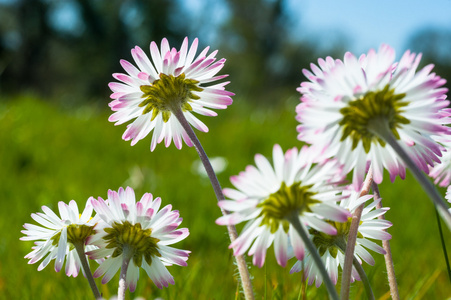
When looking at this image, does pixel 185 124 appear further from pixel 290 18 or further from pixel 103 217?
pixel 290 18

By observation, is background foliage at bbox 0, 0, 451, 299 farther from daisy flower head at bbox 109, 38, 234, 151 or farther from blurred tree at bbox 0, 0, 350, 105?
blurred tree at bbox 0, 0, 350, 105

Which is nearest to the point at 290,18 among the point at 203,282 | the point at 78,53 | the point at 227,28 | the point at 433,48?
the point at 227,28

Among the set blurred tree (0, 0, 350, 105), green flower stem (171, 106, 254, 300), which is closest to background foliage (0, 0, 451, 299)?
green flower stem (171, 106, 254, 300)

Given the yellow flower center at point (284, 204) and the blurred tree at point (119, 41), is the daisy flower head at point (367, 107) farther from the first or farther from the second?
the blurred tree at point (119, 41)

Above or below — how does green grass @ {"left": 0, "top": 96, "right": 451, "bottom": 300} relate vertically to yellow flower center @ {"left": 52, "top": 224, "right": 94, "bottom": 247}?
above

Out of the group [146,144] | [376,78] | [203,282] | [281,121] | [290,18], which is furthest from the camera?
[290,18]

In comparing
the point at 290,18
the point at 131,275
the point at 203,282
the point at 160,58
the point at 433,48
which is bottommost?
the point at 131,275
